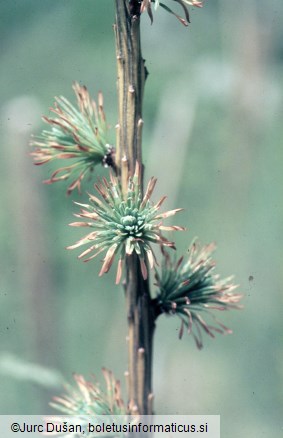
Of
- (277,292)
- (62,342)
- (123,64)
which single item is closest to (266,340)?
(277,292)

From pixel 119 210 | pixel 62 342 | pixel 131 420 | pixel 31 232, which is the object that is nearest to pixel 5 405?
pixel 62 342

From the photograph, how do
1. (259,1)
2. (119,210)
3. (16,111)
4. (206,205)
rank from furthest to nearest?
(206,205) → (259,1) → (16,111) → (119,210)

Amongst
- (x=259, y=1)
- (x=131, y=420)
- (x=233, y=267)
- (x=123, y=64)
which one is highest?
(x=259, y=1)

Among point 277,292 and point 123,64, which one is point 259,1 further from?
point 123,64

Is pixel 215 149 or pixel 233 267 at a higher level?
pixel 215 149

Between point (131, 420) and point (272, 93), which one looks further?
point (272, 93)

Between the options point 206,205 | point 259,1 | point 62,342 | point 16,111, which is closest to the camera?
point 16,111

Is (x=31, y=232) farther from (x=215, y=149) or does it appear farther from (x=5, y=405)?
(x=215, y=149)
